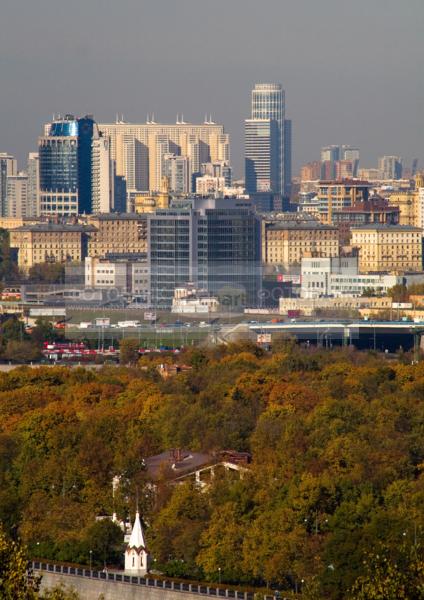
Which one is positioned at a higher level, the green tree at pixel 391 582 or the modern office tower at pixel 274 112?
the modern office tower at pixel 274 112

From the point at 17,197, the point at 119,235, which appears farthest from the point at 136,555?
the point at 17,197

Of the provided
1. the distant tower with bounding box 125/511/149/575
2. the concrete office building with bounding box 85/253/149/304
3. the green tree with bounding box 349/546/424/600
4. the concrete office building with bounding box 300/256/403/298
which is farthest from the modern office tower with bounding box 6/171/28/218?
the green tree with bounding box 349/546/424/600

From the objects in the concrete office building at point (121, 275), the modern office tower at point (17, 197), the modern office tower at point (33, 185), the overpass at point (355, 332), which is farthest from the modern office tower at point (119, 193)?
the overpass at point (355, 332)

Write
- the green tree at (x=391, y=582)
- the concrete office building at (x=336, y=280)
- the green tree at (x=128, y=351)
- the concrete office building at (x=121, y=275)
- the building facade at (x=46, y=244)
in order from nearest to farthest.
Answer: the green tree at (x=391, y=582) → the green tree at (x=128, y=351) → the concrete office building at (x=336, y=280) → the concrete office building at (x=121, y=275) → the building facade at (x=46, y=244)

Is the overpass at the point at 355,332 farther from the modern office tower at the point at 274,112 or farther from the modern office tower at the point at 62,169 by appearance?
the modern office tower at the point at 274,112

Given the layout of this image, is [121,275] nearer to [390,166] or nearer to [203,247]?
[203,247]

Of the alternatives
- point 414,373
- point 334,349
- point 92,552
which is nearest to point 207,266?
point 334,349
